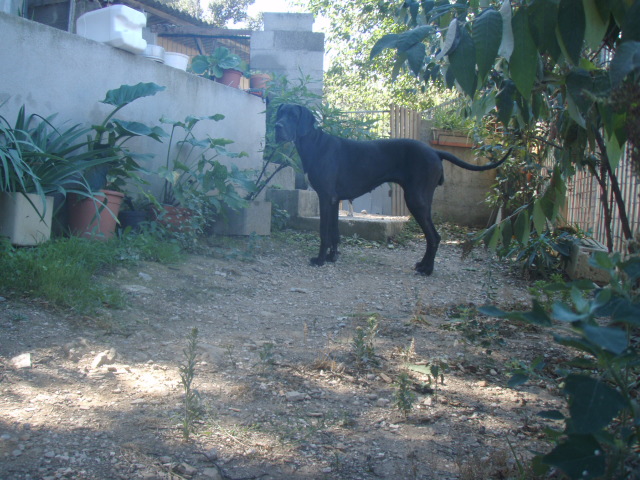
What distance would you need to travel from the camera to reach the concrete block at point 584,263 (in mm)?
4238

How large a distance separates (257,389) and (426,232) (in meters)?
3.15

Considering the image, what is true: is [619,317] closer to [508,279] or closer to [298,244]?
[508,279]

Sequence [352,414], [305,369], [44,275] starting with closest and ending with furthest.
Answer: [352,414] < [305,369] < [44,275]

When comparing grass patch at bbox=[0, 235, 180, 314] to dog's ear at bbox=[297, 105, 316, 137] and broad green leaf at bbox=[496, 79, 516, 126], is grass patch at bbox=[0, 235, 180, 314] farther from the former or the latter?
broad green leaf at bbox=[496, 79, 516, 126]

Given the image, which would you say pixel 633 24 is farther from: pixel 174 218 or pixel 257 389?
pixel 174 218

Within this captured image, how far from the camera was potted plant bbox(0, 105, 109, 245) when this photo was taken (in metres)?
3.31

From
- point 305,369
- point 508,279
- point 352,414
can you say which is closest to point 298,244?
point 508,279

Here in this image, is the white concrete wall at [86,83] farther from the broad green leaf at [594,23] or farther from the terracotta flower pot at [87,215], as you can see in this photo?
the broad green leaf at [594,23]

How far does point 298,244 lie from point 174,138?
155cm

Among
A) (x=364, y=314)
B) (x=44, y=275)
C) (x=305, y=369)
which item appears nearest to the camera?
(x=305, y=369)

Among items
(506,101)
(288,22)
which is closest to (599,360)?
(506,101)

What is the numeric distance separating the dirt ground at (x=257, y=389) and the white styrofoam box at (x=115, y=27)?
6.84ft

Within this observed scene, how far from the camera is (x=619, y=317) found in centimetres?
89

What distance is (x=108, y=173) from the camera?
420 centimetres
